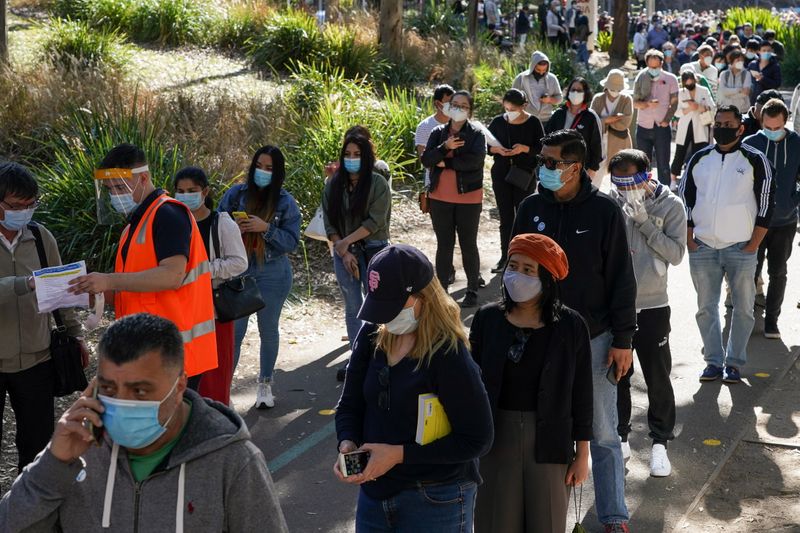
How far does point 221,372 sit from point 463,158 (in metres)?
4.30

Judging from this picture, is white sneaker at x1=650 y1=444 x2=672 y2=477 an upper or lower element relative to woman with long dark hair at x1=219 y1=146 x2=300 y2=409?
lower

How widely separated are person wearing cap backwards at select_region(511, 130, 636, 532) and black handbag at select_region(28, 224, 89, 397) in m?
2.53


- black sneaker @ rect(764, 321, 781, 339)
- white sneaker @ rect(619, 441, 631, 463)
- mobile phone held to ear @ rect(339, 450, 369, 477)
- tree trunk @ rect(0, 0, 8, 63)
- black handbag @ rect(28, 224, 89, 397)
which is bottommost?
black sneaker @ rect(764, 321, 781, 339)

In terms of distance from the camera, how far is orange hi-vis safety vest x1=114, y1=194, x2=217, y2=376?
18.1ft

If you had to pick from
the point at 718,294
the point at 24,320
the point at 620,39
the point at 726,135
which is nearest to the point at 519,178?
the point at 718,294

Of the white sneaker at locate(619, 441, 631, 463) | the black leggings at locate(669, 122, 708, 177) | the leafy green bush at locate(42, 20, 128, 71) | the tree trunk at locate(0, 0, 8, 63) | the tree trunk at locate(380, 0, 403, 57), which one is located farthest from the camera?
the tree trunk at locate(380, 0, 403, 57)

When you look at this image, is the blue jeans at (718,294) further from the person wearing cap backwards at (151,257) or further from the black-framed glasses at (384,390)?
the black-framed glasses at (384,390)

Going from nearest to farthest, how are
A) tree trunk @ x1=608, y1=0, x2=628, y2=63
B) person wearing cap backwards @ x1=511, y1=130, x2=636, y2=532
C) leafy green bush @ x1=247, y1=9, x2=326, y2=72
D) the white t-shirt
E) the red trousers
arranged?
person wearing cap backwards @ x1=511, y1=130, x2=636, y2=532
the red trousers
the white t-shirt
leafy green bush @ x1=247, y1=9, x2=326, y2=72
tree trunk @ x1=608, y1=0, x2=628, y2=63

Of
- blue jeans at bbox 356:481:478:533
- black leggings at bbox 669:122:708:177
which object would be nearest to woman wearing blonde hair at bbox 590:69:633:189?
black leggings at bbox 669:122:708:177

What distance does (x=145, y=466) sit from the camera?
9.95 ft

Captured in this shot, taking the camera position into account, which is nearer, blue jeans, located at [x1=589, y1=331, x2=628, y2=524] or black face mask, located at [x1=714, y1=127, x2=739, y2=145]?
blue jeans, located at [x1=589, y1=331, x2=628, y2=524]

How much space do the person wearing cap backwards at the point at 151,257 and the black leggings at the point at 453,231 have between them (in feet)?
16.1

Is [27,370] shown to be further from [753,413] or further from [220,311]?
[753,413]

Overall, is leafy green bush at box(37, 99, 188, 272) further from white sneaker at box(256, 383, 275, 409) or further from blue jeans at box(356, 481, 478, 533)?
blue jeans at box(356, 481, 478, 533)
